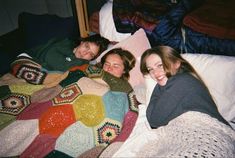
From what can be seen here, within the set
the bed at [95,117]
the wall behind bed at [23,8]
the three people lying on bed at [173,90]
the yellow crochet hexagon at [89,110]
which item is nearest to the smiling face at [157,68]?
the three people lying on bed at [173,90]

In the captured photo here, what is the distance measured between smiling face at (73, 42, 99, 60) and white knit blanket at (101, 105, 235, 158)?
80 centimetres

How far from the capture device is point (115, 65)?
164 cm

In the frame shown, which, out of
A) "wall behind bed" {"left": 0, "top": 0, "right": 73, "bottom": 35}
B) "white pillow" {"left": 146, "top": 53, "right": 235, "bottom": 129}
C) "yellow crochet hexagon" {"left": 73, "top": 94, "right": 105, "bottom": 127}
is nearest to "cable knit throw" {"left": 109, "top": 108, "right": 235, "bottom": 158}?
"yellow crochet hexagon" {"left": 73, "top": 94, "right": 105, "bottom": 127}

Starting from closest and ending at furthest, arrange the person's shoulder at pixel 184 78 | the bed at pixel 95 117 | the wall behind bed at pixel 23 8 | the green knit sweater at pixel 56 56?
the bed at pixel 95 117
the person's shoulder at pixel 184 78
the green knit sweater at pixel 56 56
the wall behind bed at pixel 23 8

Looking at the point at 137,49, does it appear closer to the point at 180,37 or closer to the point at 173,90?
the point at 180,37

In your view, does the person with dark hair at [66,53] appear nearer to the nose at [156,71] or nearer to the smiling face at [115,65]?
the smiling face at [115,65]

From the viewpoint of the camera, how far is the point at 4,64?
74.3 inches

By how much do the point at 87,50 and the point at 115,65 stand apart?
0.34m

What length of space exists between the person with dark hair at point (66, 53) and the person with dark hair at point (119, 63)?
202mm

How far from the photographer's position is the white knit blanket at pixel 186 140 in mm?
960

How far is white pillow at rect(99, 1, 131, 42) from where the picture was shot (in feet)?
6.75

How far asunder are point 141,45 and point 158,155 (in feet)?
3.08

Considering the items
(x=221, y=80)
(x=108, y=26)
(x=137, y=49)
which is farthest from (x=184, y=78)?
(x=108, y=26)

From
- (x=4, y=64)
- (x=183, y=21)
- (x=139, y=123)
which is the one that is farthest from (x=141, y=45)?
(x=4, y=64)
